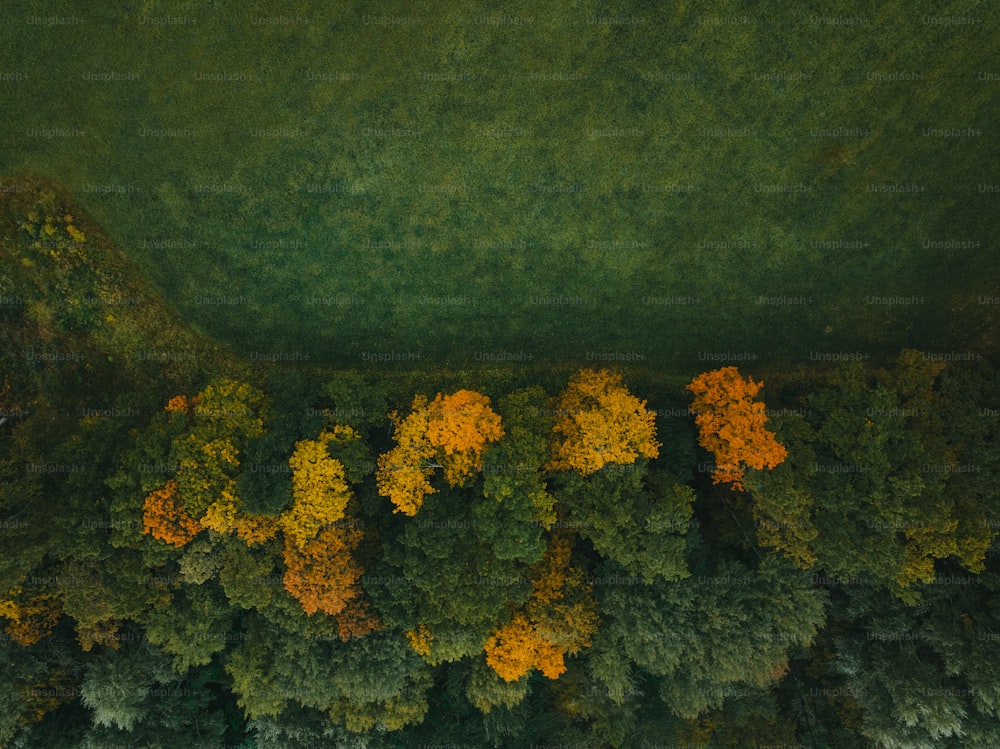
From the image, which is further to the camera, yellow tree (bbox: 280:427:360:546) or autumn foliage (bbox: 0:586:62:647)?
autumn foliage (bbox: 0:586:62:647)

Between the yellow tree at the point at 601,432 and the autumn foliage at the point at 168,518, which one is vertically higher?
the yellow tree at the point at 601,432

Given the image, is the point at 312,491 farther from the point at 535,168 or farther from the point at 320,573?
the point at 535,168

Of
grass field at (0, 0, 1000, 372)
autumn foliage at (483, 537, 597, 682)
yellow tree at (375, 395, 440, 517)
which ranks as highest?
grass field at (0, 0, 1000, 372)

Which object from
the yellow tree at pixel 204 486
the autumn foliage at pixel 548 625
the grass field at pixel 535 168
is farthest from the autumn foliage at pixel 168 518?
the autumn foliage at pixel 548 625

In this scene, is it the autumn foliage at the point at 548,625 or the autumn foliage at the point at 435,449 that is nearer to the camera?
the autumn foliage at the point at 435,449

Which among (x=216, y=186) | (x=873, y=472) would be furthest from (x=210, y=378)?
(x=873, y=472)

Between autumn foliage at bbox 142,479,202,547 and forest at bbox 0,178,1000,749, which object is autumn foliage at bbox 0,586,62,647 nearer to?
forest at bbox 0,178,1000,749

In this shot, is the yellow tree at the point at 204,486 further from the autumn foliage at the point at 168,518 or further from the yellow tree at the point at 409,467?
the yellow tree at the point at 409,467

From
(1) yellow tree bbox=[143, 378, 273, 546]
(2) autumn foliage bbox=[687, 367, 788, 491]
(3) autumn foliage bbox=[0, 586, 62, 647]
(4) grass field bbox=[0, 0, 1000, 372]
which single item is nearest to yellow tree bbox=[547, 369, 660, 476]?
(2) autumn foliage bbox=[687, 367, 788, 491]
